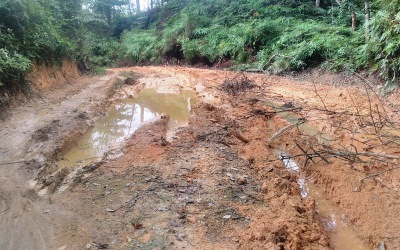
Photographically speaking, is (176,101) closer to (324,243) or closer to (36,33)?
(36,33)

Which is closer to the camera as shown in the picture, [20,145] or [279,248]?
Answer: [279,248]

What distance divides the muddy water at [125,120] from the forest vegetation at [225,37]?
253cm

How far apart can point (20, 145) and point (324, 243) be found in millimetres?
5224

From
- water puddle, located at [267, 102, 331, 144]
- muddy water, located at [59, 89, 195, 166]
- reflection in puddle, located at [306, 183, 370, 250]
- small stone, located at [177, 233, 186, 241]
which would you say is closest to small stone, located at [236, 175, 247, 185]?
reflection in puddle, located at [306, 183, 370, 250]

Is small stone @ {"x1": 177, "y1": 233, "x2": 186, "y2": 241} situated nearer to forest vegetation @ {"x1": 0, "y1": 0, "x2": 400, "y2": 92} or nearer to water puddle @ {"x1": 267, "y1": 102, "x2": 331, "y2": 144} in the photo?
water puddle @ {"x1": 267, "y1": 102, "x2": 331, "y2": 144}

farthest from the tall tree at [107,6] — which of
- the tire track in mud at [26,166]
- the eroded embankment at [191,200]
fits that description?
the eroded embankment at [191,200]

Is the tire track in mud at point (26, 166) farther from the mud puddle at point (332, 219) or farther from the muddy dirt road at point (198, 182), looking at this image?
the mud puddle at point (332, 219)

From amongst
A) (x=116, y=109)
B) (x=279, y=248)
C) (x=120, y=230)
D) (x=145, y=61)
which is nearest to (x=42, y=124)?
(x=116, y=109)

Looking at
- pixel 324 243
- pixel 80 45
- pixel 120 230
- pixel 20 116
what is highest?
pixel 80 45

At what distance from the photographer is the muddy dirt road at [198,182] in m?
3.12

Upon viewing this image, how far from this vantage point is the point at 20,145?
518 cm

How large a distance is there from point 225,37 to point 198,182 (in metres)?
14.2

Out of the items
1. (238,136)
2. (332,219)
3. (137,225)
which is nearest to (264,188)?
(332,219)

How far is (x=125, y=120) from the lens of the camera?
7.62 meters
